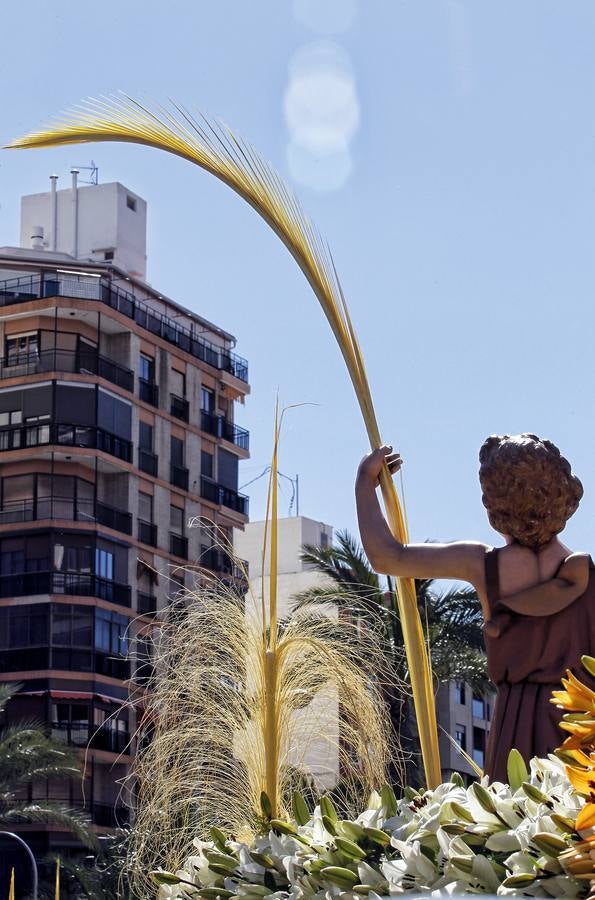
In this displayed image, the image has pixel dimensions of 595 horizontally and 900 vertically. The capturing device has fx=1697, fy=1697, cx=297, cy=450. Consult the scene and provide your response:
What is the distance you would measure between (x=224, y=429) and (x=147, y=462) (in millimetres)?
5100

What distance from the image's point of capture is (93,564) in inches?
1881

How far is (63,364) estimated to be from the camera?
4944 cm

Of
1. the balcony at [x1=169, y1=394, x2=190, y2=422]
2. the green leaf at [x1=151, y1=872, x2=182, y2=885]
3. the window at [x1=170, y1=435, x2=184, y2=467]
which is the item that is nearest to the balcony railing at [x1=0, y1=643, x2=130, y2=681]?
the window at [x1=170, y1=435, x2=184, y2=467]

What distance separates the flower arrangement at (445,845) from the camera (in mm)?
3133

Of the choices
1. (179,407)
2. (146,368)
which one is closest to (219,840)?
(146,368)

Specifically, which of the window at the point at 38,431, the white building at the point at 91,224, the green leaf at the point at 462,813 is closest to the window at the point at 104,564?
the window at the point at 38,431

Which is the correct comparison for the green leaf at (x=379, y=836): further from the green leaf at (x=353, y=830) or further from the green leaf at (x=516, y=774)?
the green leaf at (x=516, y=774)

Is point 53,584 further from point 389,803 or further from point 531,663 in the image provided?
point 389,803

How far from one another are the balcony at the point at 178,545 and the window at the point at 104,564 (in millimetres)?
3391

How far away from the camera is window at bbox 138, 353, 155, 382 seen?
5231 cm

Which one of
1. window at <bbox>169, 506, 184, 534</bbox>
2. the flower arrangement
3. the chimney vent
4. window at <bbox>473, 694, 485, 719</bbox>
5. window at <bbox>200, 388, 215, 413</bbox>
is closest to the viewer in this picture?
the flower arrangement

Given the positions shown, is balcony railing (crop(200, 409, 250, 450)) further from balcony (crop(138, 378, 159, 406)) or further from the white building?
the white building

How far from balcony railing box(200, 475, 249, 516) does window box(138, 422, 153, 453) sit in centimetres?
271

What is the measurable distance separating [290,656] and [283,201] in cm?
237
